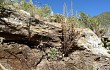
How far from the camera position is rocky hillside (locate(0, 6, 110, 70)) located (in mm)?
6945

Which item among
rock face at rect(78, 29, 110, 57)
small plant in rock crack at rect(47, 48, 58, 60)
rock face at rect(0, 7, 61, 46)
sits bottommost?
small plant in rock crack at rect(47, 48, 58, 60)

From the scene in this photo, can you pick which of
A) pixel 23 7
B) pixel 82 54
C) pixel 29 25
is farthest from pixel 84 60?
pixel 23 7

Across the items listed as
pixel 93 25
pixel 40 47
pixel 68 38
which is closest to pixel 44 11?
pixel 68 38

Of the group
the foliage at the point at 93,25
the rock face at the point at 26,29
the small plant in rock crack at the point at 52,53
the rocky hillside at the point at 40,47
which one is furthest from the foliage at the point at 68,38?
the foliage at the point at 93,25

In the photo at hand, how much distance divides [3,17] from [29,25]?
771mm

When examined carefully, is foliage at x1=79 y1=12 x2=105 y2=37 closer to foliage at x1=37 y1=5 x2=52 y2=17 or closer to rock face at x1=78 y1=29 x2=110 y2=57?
foliage at x1=37 y1=5 x2=52 y2=17

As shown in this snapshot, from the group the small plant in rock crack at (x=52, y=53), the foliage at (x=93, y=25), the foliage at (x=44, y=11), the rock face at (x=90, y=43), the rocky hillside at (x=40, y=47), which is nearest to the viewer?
the rocky hillside at (x=40, y=47)

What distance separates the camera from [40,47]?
296 inches

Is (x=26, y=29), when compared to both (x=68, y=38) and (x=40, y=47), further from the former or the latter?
(x=68, y=38)

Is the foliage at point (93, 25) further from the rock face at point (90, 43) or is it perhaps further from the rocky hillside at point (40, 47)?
the rocky hillside at point (40, 47)

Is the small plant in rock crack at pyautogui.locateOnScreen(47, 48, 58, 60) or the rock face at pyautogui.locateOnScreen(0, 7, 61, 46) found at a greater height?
the rock face at pyautogui.locateOnScreen(0, 7, 61, 46)

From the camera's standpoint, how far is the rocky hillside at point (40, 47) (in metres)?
6.95

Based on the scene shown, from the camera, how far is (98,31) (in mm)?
10117

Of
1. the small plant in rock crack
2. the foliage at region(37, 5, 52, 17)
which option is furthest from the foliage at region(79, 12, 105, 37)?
the small plant in rock crack
